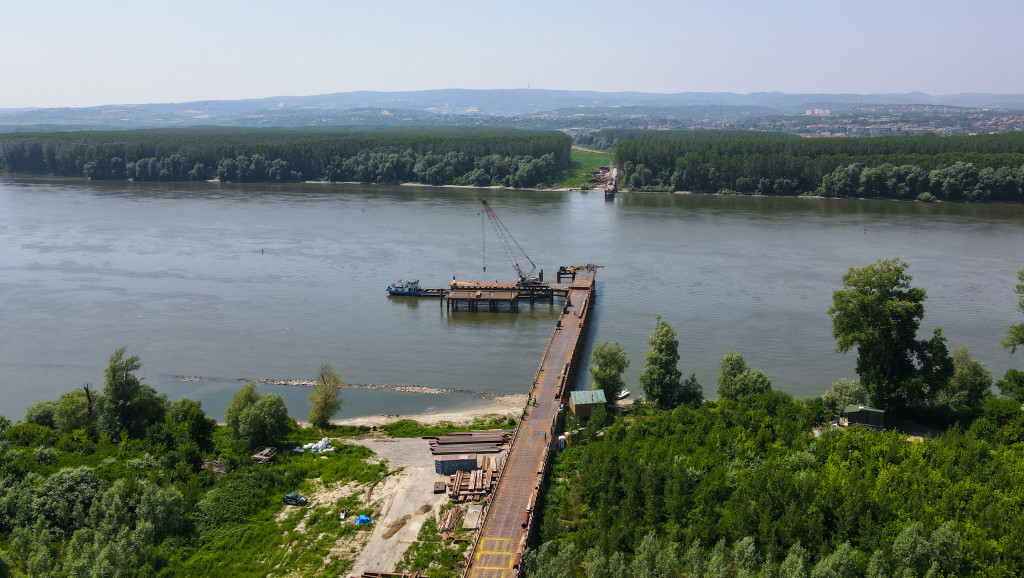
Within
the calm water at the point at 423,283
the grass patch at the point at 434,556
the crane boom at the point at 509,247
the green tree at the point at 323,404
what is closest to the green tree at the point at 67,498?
the green tree at the point at 323,404

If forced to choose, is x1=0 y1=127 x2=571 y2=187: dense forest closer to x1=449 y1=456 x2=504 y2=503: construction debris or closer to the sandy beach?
the sandy beach

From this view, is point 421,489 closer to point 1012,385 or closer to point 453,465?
point 453,465

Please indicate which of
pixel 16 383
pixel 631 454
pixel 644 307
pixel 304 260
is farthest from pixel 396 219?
pixel 631 454

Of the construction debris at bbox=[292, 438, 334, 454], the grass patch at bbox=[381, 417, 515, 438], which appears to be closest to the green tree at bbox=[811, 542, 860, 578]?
the grass patch at bbox=[381, 417, 515, 438]

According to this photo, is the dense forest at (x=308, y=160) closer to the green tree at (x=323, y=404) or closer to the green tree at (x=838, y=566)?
the green tree at (x=323, y=404)

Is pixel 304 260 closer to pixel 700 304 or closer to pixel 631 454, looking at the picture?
pixel 700 304

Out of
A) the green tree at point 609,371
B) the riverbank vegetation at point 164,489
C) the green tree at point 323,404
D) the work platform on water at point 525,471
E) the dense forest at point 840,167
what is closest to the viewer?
the work platform on water at point 525,471

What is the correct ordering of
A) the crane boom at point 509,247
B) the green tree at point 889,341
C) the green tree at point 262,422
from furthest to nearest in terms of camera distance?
1. the crane boom at point 509,247
2. the green tree at point 889,341
3. the green tree at point 262,422
